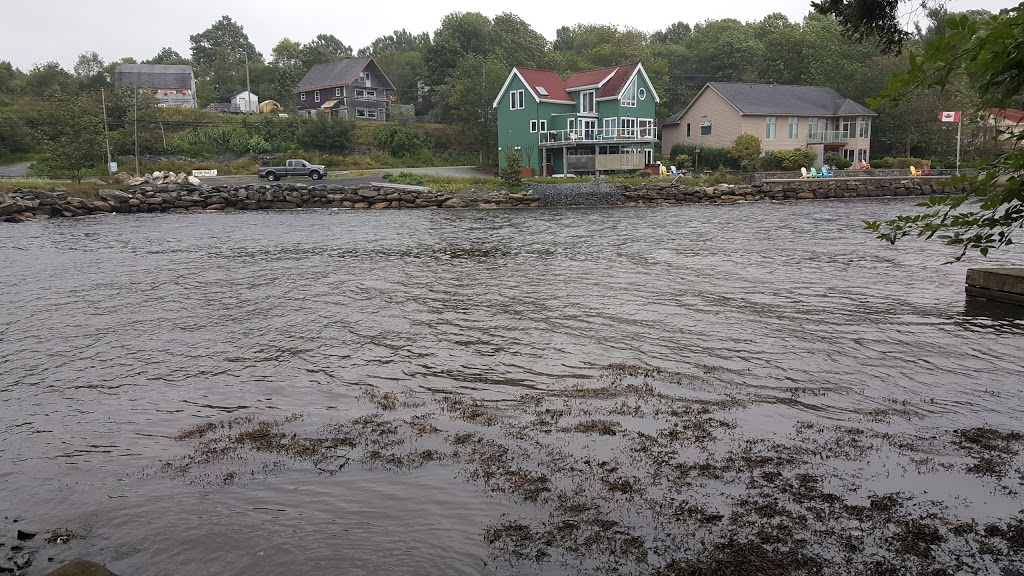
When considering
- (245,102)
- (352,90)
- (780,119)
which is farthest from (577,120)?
(245,102)

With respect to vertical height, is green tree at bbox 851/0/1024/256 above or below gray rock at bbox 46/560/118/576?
above

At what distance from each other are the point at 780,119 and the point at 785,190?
2026 centimetres

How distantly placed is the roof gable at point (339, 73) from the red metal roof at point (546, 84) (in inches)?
1232

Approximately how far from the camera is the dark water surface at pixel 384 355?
578cm


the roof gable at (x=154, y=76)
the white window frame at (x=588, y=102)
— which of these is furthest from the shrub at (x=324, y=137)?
the roof gable at (x=154, y=76)

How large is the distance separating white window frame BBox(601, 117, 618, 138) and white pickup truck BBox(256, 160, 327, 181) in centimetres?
2481

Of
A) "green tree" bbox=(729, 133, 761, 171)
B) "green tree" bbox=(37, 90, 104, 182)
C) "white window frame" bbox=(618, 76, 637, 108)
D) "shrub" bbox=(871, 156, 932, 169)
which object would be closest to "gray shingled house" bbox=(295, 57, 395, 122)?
"white window frame" bbox=(618, 76, 637, 108)

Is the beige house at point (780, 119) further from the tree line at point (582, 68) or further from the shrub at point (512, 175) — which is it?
the shrub at point (512, 175)

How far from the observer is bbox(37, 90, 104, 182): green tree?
4866 cm

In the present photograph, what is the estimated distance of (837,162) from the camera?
6756 cm

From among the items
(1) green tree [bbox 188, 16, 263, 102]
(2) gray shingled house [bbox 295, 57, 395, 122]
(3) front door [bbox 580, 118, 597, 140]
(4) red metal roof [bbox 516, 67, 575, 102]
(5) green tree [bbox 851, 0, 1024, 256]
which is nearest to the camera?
(5) green tree [bbox 851, 0, 1024, 256]

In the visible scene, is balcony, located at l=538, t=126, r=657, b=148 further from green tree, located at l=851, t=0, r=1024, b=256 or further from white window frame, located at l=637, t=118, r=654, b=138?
green tree, located at l=851, t=0, r=1024, b=256

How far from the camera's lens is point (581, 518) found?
225 inches

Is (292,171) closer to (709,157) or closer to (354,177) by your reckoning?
(354,177)
